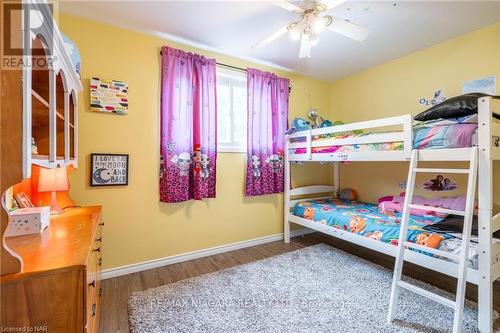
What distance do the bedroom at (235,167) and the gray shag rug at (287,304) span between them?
0.5 inches

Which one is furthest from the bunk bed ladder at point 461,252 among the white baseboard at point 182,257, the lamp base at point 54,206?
the lamp base at point 54,206

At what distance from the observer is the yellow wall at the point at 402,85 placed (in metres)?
2.33

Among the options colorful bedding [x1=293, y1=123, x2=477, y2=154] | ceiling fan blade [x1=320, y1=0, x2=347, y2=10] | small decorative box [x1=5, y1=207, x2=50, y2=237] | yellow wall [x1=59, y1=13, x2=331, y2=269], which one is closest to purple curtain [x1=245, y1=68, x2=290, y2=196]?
yellow wall [x1=59, y1=13, x2=331, y2=269]

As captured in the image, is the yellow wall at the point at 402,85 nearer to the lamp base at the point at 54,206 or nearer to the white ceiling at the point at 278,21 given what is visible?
the white ceiling at the point at 278,21

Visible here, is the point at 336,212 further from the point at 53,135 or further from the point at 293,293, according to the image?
the point at 53,135

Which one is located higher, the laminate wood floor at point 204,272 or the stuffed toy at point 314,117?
the stuffed toy at point 314,117

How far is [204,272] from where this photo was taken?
2.35 meters

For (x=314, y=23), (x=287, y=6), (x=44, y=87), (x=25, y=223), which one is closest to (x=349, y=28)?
(x=314, y=23)

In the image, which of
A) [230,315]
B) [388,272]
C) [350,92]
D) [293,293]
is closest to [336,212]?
[388,272]

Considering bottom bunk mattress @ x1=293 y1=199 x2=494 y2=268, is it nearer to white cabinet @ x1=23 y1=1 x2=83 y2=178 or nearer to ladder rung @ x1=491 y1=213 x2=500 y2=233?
ladder rung @ x1=491 y1=213 x2=500 y2=233

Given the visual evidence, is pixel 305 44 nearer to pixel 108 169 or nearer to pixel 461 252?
pixel 461 252

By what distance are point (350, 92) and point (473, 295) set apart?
2.87 m

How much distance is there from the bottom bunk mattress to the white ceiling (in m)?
1.95

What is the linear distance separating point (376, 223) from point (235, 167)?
5.62 ft
